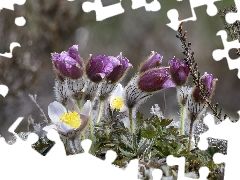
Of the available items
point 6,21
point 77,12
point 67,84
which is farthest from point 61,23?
point 67,84

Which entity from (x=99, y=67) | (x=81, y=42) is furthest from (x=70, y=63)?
(x=81, y=42)

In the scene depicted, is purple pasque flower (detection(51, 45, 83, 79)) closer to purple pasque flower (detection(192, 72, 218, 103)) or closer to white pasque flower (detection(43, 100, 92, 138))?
white pasque flower (detection(43, 100, 92, 138))

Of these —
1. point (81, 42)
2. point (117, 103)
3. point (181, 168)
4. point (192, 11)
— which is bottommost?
point (181, 168)

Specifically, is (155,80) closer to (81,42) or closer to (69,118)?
(69,118)

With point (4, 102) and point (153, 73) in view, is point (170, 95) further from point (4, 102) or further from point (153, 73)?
point (153, 73)

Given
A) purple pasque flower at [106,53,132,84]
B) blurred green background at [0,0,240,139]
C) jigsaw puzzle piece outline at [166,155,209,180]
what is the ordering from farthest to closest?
blurred green background at [0,0,240,139], purple pasque flower at [106,53,132,84], jigsaw puzzle piece outline at [166,155,209,180]

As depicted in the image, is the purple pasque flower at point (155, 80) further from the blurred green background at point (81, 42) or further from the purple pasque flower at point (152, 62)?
the blurred green background at point (81, 42)

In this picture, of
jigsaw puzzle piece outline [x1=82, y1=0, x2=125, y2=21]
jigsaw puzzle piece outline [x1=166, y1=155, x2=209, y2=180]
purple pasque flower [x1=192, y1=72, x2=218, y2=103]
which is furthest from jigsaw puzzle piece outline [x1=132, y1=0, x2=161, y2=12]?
jigsaw puzzle piece outline [x1=166, y1=155, x2=209, y2=180]
